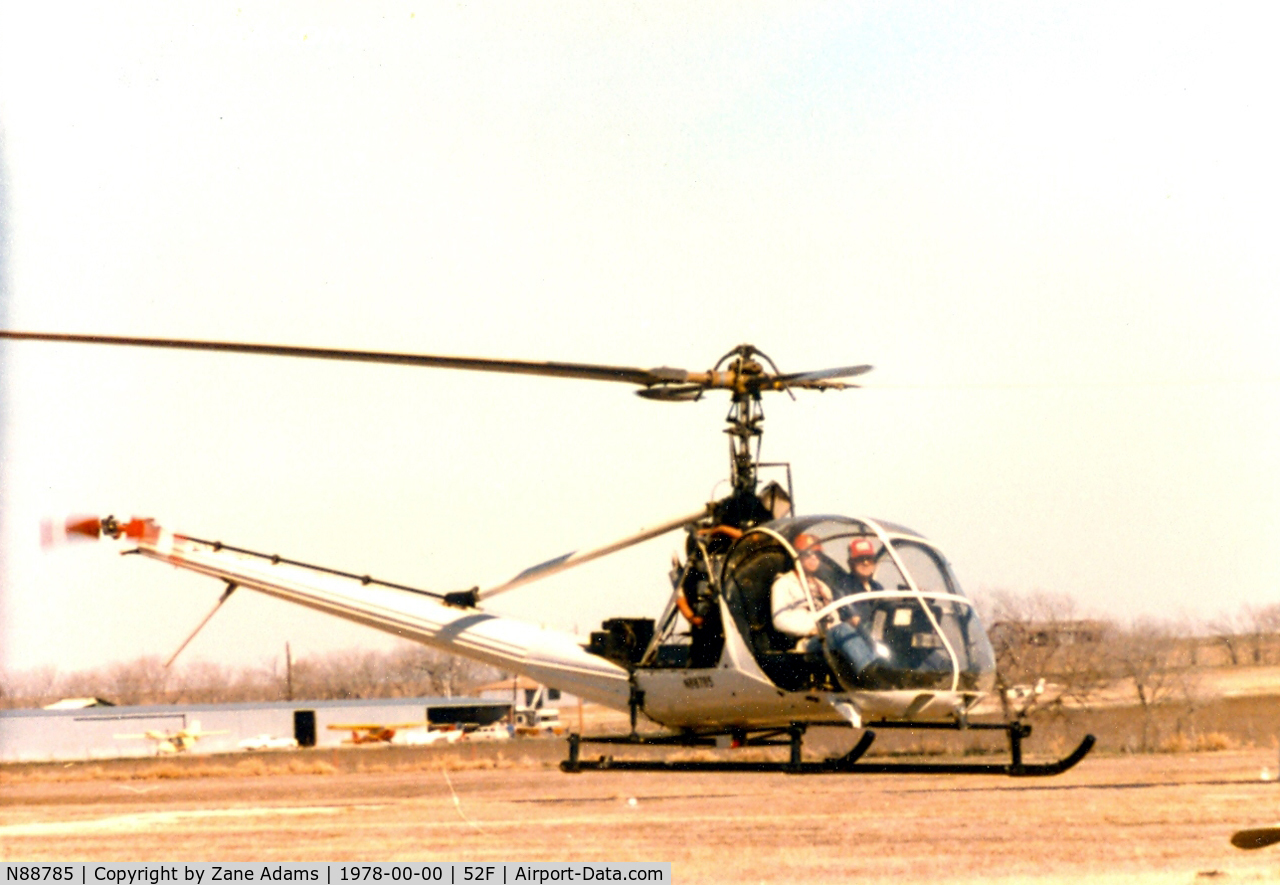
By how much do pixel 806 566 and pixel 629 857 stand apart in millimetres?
4826

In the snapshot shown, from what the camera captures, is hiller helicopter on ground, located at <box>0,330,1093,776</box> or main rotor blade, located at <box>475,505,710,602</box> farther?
main rotor blade, located at <box>475,505,710,602</box>

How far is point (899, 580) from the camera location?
11.3m

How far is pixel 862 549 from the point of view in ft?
37.6

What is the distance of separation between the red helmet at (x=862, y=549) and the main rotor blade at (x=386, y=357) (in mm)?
2395

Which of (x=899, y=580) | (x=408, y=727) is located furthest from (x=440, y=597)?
(x=408, y=727)

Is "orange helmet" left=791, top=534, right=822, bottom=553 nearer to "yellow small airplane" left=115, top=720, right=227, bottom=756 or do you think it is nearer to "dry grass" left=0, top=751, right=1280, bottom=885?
"dry grass" left=0, top=751, right=1280, bottom=885

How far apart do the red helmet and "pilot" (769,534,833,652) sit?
313 mm

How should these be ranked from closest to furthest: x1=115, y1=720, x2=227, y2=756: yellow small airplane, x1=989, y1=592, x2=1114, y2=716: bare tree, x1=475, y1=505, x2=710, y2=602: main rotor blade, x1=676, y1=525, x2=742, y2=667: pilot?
x1=676, y1=525, x2=742, y2=667: pilot → x1=475, y1=505, x2=710, y2=602: main rotor blade → x1=989, y1=592, x2=1114, y2=716: bare tree → x1=115, y1=720, x2=227, y2=756: yellow small airplane

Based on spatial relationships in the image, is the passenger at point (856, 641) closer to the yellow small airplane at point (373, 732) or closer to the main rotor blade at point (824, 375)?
the main rotor blade at point (824, 375)

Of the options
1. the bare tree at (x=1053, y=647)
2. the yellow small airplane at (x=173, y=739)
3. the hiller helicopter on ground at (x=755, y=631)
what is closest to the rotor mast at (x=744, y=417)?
the hiller helicopter on ground at (x=755, y=631)

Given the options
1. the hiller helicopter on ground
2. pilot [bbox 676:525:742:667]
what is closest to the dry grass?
the hiller helicopter on ground

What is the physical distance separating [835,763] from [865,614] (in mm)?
1668

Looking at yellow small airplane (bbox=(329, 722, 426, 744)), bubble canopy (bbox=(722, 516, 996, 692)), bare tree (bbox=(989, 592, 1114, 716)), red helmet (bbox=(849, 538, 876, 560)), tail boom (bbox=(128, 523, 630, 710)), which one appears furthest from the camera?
yellow small airplane (bbox=(329, 722, 426, 744))

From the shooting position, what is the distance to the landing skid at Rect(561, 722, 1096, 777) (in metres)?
10.8
